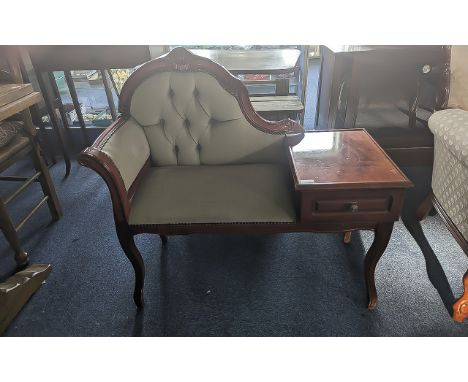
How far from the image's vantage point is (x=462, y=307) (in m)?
1.27

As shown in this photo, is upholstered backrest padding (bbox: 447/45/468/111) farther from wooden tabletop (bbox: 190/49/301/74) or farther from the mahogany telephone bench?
wooden tabletop (bbox: 190/49/301/74)

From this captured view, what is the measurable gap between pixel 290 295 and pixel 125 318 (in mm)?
722

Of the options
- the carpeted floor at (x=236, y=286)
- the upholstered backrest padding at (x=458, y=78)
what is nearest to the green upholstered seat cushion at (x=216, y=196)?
the carpeted floor at (x=236, y=286)

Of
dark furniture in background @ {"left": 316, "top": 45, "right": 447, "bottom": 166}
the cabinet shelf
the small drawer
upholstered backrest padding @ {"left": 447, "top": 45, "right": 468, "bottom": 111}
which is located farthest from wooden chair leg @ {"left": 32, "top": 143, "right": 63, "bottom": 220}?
upholstered backrest padding @ {"left": 447, "top": 45, "right": 468, "bottom": 111}

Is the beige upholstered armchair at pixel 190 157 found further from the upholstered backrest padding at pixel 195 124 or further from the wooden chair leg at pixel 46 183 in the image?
the wooden chair leg at pixel 46 183

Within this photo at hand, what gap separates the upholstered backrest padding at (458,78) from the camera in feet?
5.17

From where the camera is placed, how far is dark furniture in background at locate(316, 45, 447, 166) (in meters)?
1.93

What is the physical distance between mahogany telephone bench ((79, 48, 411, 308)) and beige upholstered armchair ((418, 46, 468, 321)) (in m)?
0.31

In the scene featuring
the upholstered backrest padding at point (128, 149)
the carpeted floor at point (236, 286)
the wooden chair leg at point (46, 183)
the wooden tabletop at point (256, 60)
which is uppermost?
the wooden tabletop at point (256, 60)

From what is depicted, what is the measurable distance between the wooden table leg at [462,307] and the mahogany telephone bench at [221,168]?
12.1 inches

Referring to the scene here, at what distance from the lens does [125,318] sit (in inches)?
53.9

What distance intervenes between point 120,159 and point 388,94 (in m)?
1.97
